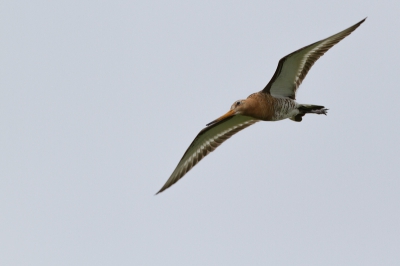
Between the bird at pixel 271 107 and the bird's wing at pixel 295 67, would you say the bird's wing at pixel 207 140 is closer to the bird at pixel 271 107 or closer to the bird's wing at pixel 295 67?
the bird at pixel 271 107

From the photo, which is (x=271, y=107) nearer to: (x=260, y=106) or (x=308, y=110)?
(x=260, y=106)

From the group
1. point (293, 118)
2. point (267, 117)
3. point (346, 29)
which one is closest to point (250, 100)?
point (267, 117)

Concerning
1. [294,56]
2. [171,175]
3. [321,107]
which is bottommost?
[171,175]

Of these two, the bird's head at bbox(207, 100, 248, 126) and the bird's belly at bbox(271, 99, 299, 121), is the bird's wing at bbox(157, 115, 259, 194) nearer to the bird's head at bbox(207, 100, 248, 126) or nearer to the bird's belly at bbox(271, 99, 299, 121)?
the bird's head at bbox(207, 100, 248, 126)

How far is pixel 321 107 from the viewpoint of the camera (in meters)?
16.0

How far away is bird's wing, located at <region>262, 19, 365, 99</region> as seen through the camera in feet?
48.2

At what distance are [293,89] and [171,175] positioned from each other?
3.75m

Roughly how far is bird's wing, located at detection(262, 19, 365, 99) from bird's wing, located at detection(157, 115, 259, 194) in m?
1.20

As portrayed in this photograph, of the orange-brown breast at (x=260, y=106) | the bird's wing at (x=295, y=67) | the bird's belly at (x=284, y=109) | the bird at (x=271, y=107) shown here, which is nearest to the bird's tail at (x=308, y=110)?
the bird at (x=271, y=107)

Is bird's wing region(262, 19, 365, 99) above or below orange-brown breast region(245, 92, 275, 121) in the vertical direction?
above

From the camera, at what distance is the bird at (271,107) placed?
1496 cm

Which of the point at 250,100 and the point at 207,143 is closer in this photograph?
the point at 250,100

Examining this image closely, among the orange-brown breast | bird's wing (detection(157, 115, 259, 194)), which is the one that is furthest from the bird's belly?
bird's wing (detection(157, 115, 259, 194))

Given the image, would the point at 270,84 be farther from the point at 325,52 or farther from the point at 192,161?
the point at 192,161
